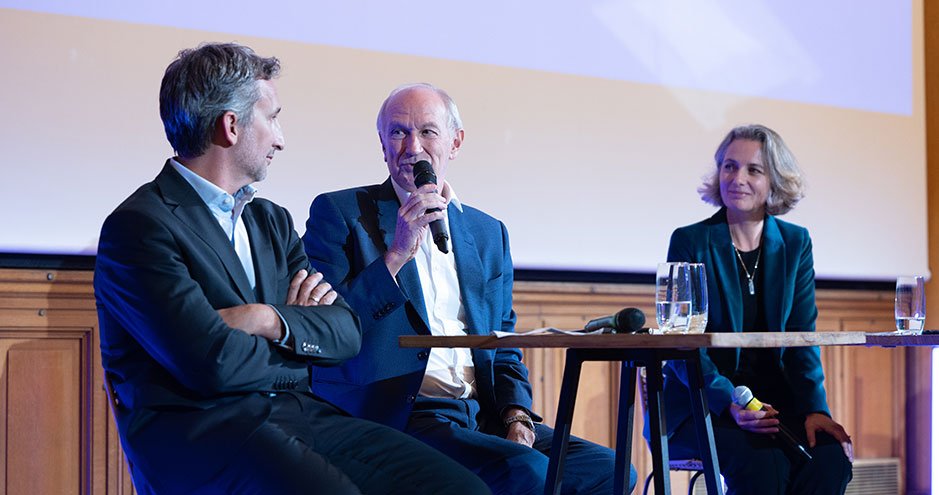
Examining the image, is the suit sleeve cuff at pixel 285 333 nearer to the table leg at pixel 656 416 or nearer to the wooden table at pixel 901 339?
the table leg at pixel 656 416

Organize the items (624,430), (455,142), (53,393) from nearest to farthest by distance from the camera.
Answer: (624,430) < (455,142) < (53,393)

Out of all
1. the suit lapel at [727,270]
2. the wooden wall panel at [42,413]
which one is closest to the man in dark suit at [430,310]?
the suit lapel at [727,270]

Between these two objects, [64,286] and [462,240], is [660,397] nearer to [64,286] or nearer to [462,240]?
[462,240]

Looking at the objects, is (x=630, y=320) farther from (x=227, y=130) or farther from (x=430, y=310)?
(x=227, y=130)

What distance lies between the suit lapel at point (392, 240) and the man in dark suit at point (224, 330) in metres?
0.31

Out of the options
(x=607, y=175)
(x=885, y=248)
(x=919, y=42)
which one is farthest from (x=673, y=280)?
(x=919, y=42)

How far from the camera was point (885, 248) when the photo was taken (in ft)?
13.4

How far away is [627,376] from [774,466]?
731 mm

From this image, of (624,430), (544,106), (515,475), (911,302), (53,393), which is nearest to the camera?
(624,430)

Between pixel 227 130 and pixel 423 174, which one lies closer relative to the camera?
pixel 227 130

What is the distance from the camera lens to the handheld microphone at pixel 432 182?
6.91 feet

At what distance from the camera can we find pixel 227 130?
190cm

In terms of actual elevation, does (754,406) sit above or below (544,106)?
below

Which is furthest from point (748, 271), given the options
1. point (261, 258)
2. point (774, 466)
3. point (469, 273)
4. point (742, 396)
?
point (261, 258)
